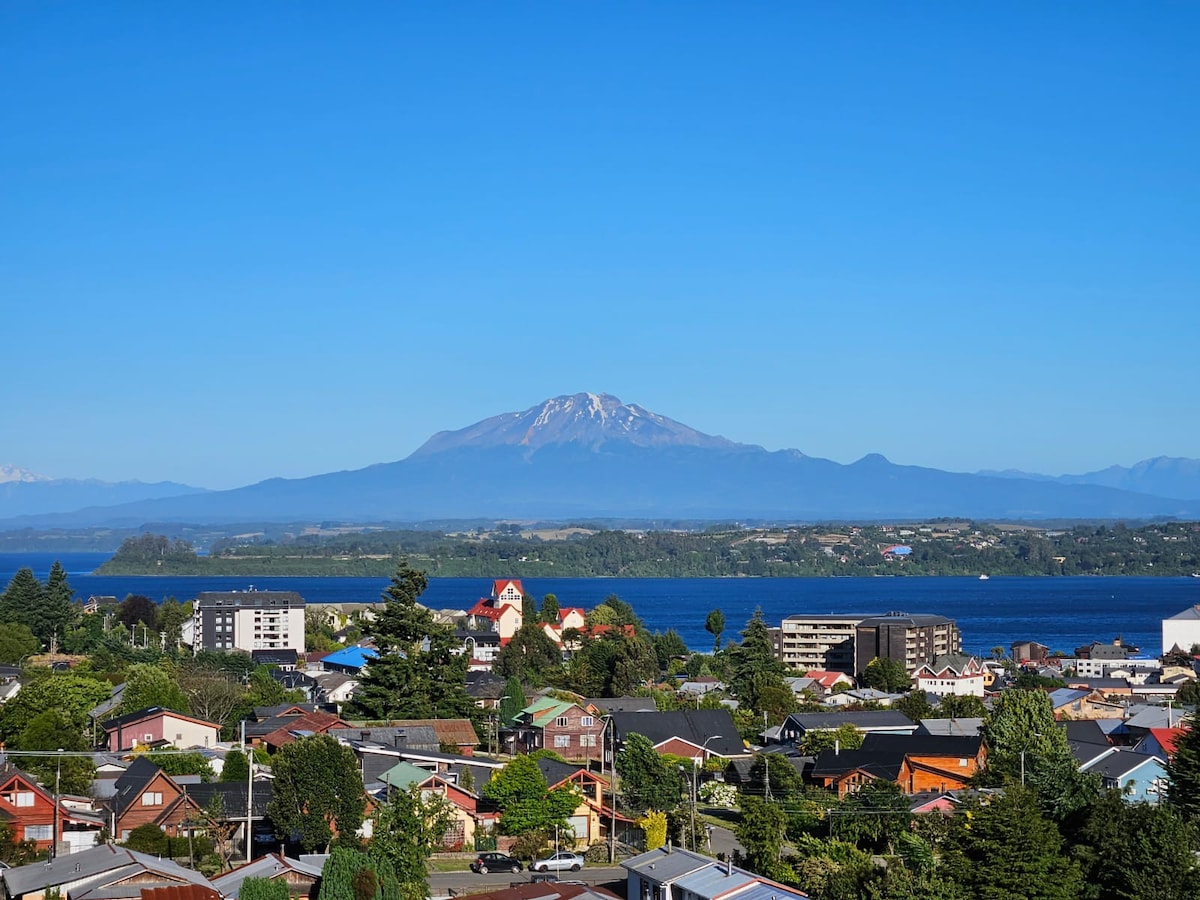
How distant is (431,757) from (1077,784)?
843 cm

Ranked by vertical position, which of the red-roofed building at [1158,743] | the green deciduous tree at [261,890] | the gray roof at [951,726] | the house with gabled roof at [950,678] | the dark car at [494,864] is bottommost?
the house with gabled roof at [950,678]

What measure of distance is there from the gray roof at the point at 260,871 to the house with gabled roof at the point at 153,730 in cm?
852

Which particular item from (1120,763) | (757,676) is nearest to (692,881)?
(1120,763)

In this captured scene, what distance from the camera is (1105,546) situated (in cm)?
13762

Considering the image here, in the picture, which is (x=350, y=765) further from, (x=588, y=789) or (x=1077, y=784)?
(x=1077, y=784)

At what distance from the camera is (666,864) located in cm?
1473

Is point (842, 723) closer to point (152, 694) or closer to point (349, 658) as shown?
point (152, 694)

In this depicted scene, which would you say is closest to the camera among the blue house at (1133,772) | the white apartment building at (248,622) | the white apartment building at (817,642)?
the blue house at (1133,772)

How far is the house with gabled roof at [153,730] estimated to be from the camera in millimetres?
23047

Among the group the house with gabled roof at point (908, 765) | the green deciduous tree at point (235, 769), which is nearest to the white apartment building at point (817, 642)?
the house with gabled roof at point (908, 765)

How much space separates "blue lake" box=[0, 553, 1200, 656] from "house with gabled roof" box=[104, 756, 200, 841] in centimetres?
3585

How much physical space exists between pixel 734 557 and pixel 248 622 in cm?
9408

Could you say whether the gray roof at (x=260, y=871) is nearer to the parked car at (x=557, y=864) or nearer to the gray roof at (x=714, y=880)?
the parked car at (x=557, y=864)

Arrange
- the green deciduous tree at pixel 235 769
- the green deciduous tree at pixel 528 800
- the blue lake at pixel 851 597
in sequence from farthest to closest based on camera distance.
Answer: the blue lake at pixel 851 597
the green deciduous tree at pixel 235 769
the green deciduous tree at pixel 528 800
